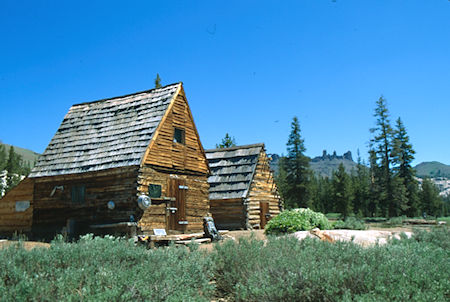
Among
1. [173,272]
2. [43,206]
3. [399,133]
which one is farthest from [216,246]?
[399,133]

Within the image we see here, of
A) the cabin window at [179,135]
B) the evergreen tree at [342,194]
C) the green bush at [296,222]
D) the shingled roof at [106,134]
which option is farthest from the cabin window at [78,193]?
the evergreen tree at [342,194]

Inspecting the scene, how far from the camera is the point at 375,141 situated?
147ft

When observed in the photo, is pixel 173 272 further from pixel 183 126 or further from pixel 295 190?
pixel 295 190

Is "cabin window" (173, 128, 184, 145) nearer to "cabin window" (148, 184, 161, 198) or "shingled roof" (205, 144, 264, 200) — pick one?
"cabin window" (148, 184, 161, 198)

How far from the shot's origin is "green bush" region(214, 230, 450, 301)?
16.9ft

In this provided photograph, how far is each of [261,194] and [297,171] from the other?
21.6 m

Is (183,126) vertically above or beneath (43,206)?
above

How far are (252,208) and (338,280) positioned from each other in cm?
1858

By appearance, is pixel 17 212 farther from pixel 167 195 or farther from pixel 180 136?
pixel 180 136

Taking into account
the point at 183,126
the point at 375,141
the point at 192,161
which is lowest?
the point at 192,161

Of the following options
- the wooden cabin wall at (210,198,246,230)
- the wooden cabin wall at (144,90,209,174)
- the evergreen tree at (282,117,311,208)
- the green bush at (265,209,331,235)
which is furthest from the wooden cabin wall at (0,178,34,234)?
the evergreen tree at (282,117,311,208)

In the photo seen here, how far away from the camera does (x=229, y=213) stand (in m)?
23.9

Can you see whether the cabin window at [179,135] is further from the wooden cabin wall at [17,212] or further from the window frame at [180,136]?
the wooden cabin wall at [17,212]

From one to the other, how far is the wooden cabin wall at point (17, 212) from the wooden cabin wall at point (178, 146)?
6.90 m
